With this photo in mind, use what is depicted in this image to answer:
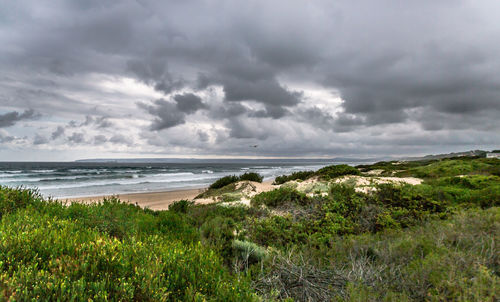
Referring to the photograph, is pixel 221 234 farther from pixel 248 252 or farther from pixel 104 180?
pixel 104 180

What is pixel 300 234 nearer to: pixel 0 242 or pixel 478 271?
pixel 478 271

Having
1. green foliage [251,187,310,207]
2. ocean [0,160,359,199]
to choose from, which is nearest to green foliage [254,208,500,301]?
green foliage [251,187,310,207]

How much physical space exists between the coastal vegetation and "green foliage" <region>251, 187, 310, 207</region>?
40cm

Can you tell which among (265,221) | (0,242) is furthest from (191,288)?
(265,221)

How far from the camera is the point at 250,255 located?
482 centimetres

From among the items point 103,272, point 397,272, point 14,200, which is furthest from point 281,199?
point 14,200

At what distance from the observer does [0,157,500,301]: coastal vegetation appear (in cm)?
241

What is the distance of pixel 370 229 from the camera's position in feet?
22.2

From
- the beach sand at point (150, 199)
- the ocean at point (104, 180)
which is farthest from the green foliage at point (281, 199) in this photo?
the beach sand at point (150, 199)

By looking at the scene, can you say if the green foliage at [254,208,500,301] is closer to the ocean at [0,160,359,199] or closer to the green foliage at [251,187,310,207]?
the green foliage at [251,187,310,207]

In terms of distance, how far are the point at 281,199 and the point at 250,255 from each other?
13.9 feet

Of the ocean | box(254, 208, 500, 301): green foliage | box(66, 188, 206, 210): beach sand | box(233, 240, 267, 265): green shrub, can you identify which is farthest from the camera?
the ocean

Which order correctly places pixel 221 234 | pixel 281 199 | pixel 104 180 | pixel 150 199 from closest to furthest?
1. pixel 221 234
2. pixel 281 199
3. pixel 150 199
4. pixel 104 180

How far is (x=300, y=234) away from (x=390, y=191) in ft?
16.0
